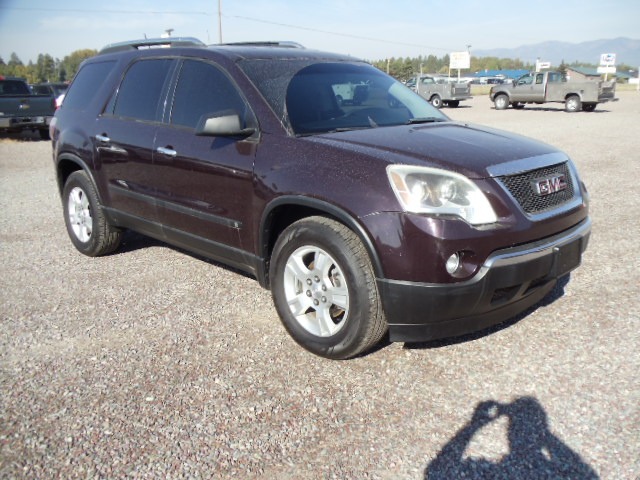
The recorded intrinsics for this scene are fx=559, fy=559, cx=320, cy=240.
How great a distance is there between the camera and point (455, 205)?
2.92 metres

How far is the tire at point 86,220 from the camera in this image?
17.2ft

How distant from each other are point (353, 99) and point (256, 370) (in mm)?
2080

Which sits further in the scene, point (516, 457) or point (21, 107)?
point (21, 107)

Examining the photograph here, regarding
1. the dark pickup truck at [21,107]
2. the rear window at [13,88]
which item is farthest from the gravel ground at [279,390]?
the rear window at [13,88]

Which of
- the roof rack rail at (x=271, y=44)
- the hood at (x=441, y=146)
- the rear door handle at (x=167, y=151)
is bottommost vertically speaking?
the rear door handle at (x=167, y=151)

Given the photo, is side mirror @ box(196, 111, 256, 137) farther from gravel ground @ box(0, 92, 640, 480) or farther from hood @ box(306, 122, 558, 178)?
gravel ground @ box(0, 92, 640, 480)

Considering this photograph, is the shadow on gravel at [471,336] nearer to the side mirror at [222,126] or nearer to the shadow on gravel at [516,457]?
the shadow on gravel at [516,457]

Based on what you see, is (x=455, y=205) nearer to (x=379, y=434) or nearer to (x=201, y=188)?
(x=379, y=434)

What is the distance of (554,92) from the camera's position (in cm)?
2694

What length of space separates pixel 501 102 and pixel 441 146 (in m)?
28.3

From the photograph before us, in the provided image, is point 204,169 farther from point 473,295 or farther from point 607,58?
point 607,58

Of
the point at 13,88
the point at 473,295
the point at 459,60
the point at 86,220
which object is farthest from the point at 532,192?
the point at 459,60

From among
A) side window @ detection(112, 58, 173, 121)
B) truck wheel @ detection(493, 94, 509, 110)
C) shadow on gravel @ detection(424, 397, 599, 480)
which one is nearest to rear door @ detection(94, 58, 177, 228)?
side window @ detection(112, 58, 173, 121)

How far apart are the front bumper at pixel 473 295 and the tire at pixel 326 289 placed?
0.45 ft
